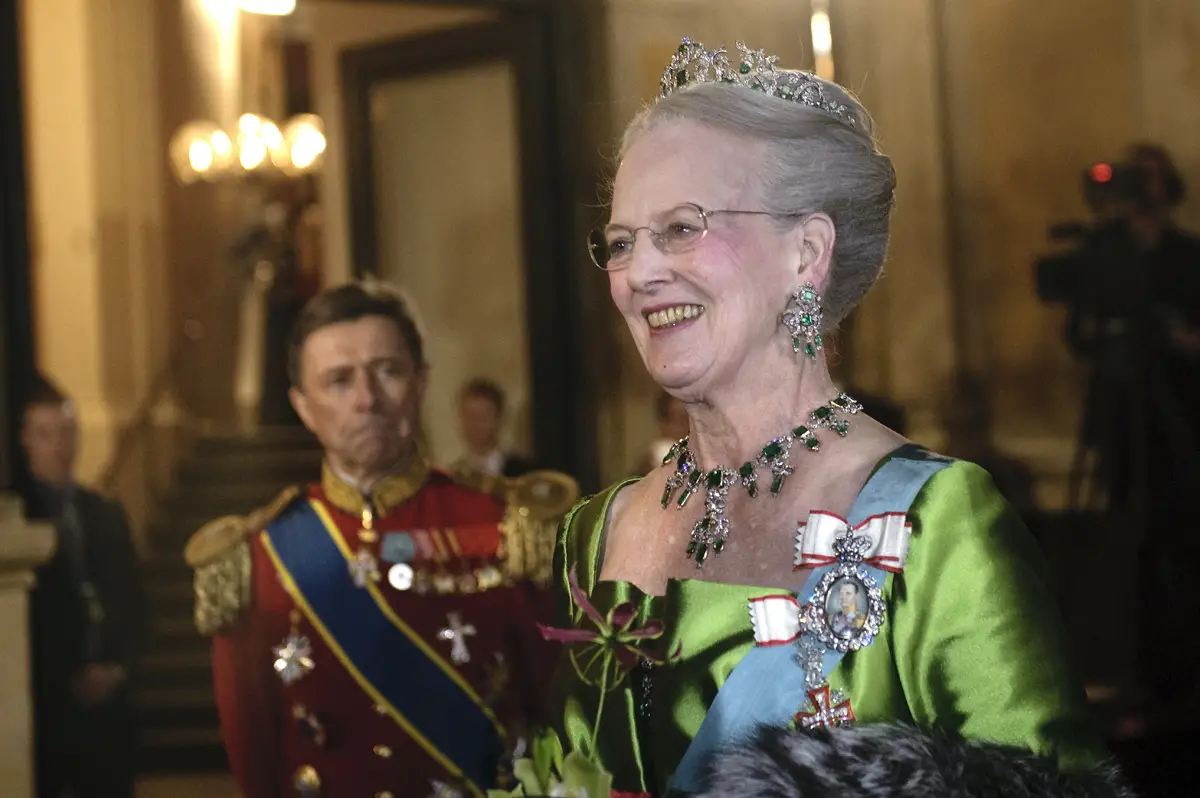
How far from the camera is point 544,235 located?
133 inches

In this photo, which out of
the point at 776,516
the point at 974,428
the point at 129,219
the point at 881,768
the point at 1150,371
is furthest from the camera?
the point at 974,428

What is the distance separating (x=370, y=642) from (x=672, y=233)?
109 cm

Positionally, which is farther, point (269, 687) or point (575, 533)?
point (269, 687)

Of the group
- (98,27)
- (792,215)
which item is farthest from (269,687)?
(98,27)

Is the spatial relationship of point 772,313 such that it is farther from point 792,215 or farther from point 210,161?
point 210,161

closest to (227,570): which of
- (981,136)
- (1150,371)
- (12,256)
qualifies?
(12,256)

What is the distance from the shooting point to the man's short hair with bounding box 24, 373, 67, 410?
2588 millimetres

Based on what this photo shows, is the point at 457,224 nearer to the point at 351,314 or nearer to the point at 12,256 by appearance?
the point at 12,256

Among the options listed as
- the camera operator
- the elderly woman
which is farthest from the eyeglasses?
the camera operator

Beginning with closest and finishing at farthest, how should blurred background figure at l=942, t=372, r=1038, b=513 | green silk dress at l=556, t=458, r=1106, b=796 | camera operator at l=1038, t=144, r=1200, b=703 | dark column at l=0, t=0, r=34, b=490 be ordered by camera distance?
1. green silk dress at l=556, t=458, r=1106, b=796
2. dark column at l=0, t=0, r=34, b=490
3. camera operator at l=1038, t=144, r=1200, b=703
4. blurred background figure at l=942, t=372, r=1038, b=513

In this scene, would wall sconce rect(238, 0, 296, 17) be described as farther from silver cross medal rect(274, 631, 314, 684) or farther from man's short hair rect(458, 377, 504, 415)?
silver cross medal rect(274, 631, 314, 684)

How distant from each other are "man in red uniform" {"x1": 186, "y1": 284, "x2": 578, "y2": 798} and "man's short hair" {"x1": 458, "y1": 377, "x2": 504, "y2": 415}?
85cm

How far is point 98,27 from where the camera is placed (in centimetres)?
277

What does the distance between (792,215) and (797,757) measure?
1.55ft
